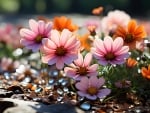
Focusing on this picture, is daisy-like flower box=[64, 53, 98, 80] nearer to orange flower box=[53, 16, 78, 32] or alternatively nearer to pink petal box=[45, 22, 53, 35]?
pink petal box=[45, 22, 53, 35]

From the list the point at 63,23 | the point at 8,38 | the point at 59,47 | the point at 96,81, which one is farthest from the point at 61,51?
the point at 8,38

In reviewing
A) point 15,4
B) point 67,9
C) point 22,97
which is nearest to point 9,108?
point 22,97

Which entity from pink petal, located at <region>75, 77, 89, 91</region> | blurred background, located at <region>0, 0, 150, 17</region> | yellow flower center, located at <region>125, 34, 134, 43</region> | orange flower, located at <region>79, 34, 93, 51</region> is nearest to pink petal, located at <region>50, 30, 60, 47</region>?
pink petal, located at <region>75, 77, 89, 91</region>

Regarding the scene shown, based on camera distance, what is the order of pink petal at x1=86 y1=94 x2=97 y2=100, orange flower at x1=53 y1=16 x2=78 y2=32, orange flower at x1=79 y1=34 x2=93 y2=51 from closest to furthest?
pink petal at x1=86 y1=94 x2=97 y2=100 < orange flower at x1=53 y1=16 x2=78 y2=32 < orange flower at x1=79 y1=34 x2=93 y2=51

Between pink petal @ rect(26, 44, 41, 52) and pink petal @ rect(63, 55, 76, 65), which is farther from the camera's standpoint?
pink petal @ rect(26, 44, 41, 52)

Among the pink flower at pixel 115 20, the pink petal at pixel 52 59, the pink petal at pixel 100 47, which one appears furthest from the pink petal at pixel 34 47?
the pink flower at pixel 115 20

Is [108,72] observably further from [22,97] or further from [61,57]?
[22,97]

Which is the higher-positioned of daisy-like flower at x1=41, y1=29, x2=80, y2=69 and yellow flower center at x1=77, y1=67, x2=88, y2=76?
daisy-like flower at x1=41, y1=29, x2=80, y2=69
